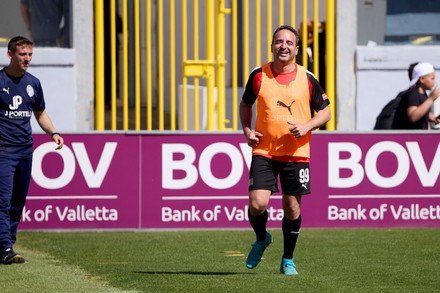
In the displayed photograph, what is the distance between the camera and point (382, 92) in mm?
16516

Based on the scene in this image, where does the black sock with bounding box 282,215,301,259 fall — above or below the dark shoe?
above

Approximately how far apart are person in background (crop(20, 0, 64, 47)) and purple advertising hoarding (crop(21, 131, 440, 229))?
8.15ft

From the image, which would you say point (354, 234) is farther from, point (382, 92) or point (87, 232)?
point (382, 92)

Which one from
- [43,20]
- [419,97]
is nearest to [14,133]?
[43,20]

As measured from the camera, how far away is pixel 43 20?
50.3 ft

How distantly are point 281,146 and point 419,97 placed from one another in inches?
180

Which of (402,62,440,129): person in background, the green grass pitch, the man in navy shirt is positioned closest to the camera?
the green grass pitch

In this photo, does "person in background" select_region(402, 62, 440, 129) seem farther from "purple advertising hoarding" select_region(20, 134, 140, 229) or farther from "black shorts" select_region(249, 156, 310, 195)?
"black shorts" select_region(249, 156, 310, 195)

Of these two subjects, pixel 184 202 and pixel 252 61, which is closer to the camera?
pixel 184 202

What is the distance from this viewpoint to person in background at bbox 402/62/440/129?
547 inches

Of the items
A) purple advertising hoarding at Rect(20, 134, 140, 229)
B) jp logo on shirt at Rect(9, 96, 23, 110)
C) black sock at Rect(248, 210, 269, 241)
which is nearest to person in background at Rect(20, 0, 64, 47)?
purple advertising hoarding at Rect(20, 134, 140, 229)

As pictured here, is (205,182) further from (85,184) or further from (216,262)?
(216,262)

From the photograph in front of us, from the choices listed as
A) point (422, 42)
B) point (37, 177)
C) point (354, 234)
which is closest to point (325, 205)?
point (354, 234)

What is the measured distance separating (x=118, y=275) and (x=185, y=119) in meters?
4.91
